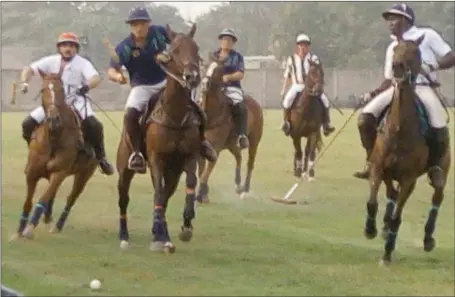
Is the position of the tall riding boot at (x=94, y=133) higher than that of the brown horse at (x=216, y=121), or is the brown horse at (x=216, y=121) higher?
the tall riding boot at (x=94, y=133)

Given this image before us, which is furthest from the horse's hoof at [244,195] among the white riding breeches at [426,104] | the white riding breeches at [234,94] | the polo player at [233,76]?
the white riding breeches at [426,104]

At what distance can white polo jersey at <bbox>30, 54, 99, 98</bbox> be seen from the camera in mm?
16109

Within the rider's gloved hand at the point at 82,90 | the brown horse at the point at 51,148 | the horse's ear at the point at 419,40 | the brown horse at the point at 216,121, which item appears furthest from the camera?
the brown horse at the point at 216,121

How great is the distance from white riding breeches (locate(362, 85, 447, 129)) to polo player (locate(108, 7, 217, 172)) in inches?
80.2

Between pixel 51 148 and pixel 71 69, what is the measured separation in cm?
121

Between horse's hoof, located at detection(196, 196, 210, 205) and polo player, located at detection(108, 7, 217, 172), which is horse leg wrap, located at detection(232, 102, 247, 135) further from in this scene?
polo player, located at detection(108, 7, 217, 172)

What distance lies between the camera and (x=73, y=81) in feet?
53.3

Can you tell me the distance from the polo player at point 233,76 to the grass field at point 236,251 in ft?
4.32

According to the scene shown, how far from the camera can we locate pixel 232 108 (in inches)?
803

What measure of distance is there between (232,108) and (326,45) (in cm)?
5508

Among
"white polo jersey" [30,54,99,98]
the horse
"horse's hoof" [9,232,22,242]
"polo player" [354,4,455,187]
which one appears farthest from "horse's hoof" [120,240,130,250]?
"polo player" [354,4,455,187]

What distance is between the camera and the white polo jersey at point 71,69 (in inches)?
634

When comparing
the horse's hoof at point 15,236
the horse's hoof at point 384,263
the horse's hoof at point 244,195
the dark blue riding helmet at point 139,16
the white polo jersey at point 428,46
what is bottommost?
the horse's hoof at point 244,195

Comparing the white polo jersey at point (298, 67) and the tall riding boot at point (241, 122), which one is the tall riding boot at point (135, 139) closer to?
the tall riding boot at point (241, 122)
